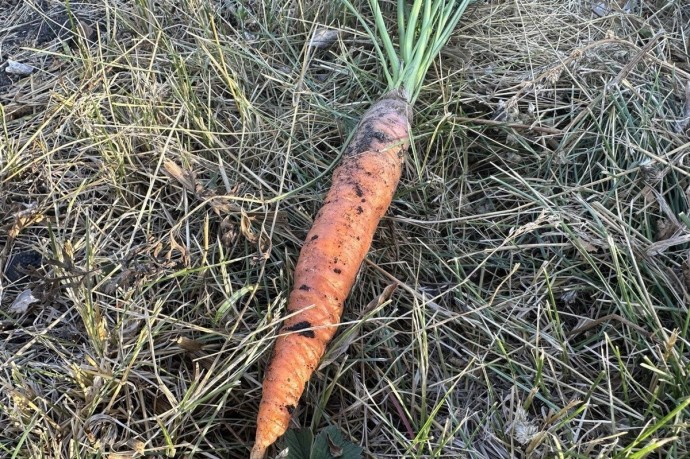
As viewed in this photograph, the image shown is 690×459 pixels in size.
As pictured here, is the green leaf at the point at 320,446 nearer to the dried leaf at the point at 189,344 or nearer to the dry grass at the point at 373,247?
the dry grass at the point at 373,247

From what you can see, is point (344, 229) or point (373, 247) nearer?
point (344, 229)

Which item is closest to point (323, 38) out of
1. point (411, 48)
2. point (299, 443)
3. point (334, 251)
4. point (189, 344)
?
point (411, 48)

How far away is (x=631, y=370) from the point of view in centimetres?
138

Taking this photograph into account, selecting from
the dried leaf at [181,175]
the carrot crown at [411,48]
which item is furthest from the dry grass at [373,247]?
the carrot crown at [411,48]

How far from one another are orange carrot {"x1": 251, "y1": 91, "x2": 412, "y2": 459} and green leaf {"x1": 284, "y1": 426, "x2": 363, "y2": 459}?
110 mm

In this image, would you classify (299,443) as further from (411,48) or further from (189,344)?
(411,48)

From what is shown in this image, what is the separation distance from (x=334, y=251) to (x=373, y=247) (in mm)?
215

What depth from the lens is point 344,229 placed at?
60.5 inches

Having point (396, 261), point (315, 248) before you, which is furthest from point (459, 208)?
point (315, 248)

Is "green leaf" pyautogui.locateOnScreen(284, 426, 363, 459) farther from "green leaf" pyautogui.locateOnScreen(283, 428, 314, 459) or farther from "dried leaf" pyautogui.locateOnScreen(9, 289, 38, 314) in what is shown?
"dried leaf" pyautogui.locateOnScreen(9, 289, 38, 314)

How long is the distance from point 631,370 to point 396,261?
64 centimetres

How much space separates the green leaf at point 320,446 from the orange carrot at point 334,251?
4.3 inches

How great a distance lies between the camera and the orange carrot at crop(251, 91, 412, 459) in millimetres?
1300

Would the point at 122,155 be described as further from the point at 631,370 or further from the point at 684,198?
the point at 684,198
